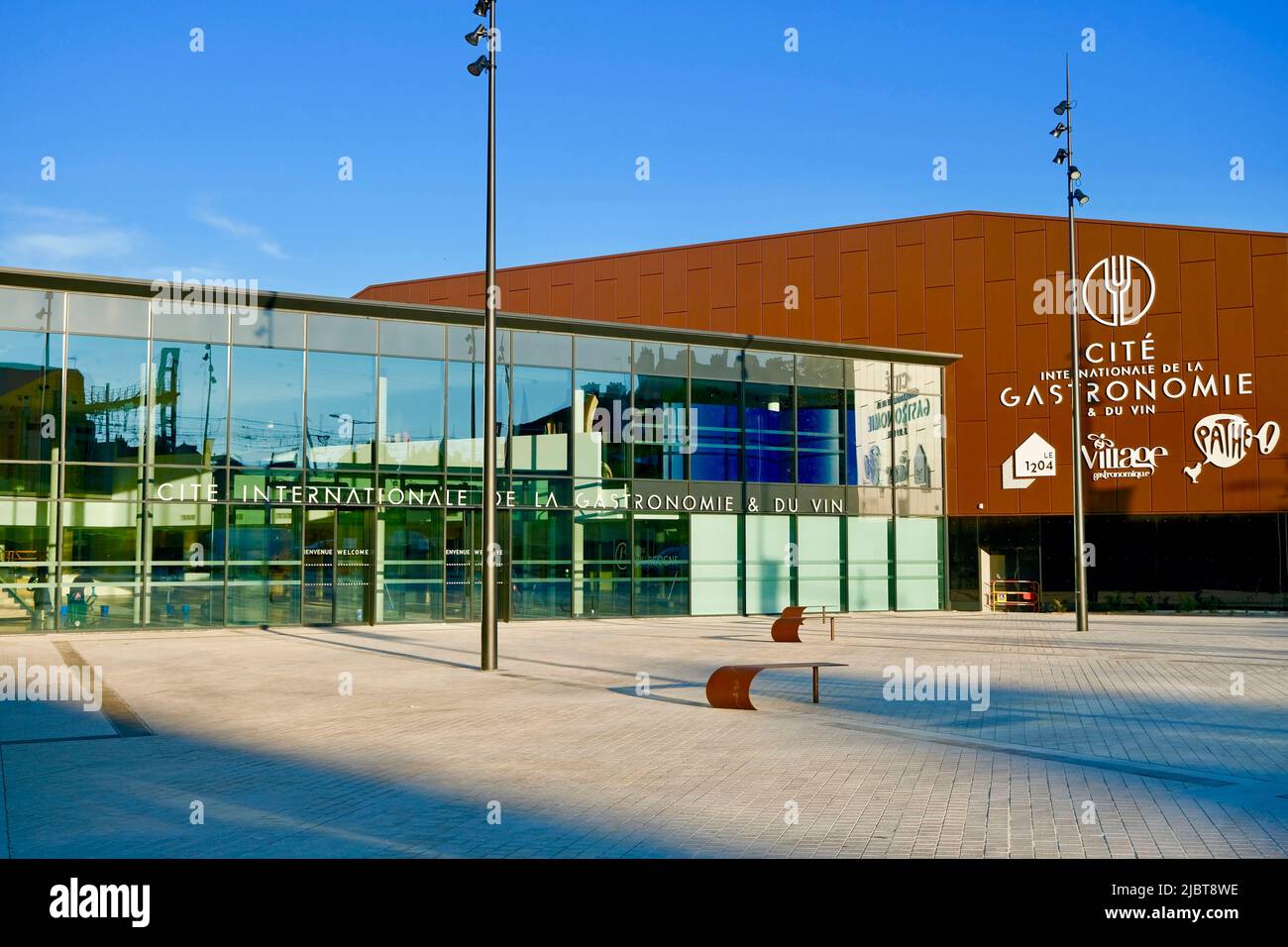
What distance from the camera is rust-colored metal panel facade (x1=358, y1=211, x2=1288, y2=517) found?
3441 centimetres

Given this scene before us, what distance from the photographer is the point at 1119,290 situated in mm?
36219

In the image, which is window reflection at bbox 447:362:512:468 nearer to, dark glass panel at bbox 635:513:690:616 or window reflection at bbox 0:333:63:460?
dark glass panel at bbox 635:513:690:616

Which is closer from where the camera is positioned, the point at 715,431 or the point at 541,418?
the point at 541,418

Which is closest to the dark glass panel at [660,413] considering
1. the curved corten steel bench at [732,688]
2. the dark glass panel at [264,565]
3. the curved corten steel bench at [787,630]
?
the curved corten steel bench at [787,630]

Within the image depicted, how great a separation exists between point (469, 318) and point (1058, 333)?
19.3m

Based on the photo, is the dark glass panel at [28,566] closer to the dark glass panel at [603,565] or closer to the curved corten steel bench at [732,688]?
the dark glass panel at [603,565]

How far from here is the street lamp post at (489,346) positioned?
696 inches

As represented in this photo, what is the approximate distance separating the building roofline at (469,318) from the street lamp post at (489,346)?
9531 mm

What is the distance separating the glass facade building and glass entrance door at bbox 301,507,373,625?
0.22 feet

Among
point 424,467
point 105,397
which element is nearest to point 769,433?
point 424,467

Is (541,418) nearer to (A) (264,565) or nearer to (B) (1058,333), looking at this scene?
(A) (264,565)
